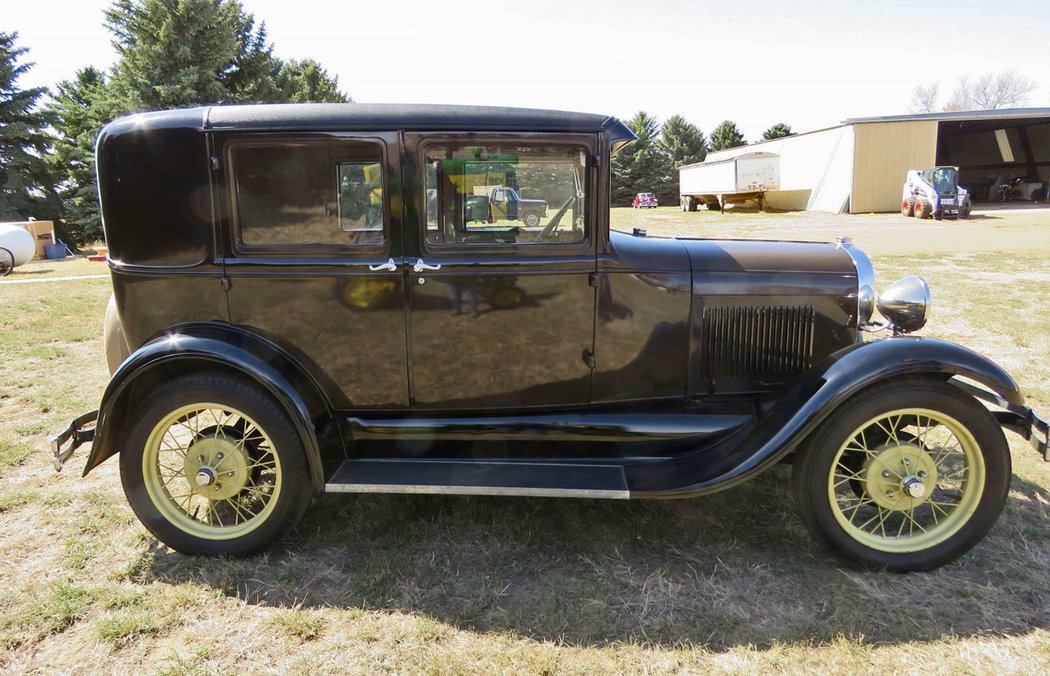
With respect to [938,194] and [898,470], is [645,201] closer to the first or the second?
[938,194]

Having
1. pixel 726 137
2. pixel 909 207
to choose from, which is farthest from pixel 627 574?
pixel 726 137

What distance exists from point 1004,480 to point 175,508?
12.8 ft

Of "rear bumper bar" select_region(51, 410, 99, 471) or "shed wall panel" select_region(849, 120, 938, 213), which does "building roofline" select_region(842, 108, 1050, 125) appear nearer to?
"shed wall panel" select_region(849, 120, 938, 213)

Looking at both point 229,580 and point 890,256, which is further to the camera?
point 890,256

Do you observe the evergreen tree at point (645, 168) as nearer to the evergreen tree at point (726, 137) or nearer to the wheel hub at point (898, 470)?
the evergreen tree at point (726, 137)

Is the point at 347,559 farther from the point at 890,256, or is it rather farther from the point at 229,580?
the point at 890,256

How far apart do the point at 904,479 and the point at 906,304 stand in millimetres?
919

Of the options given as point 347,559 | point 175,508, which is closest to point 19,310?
point 175,508

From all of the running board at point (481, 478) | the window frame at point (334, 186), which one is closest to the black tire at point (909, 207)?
the running board at point (481, 478)

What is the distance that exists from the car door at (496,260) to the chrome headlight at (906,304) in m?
1.57

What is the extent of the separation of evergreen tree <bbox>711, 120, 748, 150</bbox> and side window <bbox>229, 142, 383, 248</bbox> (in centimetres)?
5594

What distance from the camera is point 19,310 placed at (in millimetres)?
9422

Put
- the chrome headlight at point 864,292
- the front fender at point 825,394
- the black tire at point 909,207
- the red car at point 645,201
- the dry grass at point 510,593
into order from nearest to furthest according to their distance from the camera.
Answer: the dry grass at point 510,593
the front fender at point 825,394
the chrome headlight at point 864,292
the black tire at point 909,207
the red car at point 645,201

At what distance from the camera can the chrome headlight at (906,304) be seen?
10.8ft
